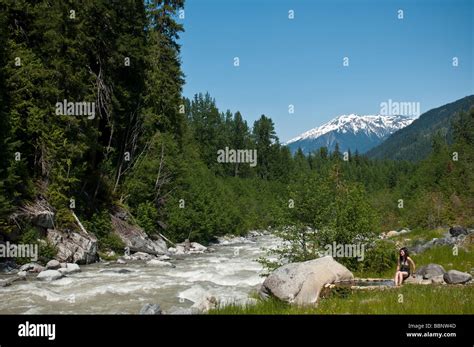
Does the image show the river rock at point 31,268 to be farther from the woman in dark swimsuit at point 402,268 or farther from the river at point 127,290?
the woman in dark swimsuit at point 402,268

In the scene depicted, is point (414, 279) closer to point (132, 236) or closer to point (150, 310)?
point (150, 310)

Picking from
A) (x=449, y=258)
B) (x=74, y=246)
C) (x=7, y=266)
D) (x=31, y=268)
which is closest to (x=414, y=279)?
(x=449, y=258)

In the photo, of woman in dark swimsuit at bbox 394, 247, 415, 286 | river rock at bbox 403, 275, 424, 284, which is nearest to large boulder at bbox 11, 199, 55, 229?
woman in dark swimsuit at bbox 394, 247, 415, 286

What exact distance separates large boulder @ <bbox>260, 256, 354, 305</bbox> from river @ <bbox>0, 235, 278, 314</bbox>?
1.19m

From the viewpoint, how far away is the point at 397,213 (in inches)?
2963

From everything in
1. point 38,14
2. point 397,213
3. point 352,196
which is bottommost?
point 397,213

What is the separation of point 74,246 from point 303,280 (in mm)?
21376

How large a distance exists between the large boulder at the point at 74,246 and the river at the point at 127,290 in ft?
3.68

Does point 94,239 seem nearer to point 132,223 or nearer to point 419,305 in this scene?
point 132,223

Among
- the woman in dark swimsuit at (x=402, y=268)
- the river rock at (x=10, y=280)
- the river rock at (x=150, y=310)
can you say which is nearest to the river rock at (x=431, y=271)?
the woman in dark swimsuit at (x=402, y=268)

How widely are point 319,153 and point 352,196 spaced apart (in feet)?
543

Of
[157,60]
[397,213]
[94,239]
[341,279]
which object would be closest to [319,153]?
[397,213]

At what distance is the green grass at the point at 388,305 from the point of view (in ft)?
30.3

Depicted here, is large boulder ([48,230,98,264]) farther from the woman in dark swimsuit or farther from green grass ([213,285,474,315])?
the woman in dark swimsuit
